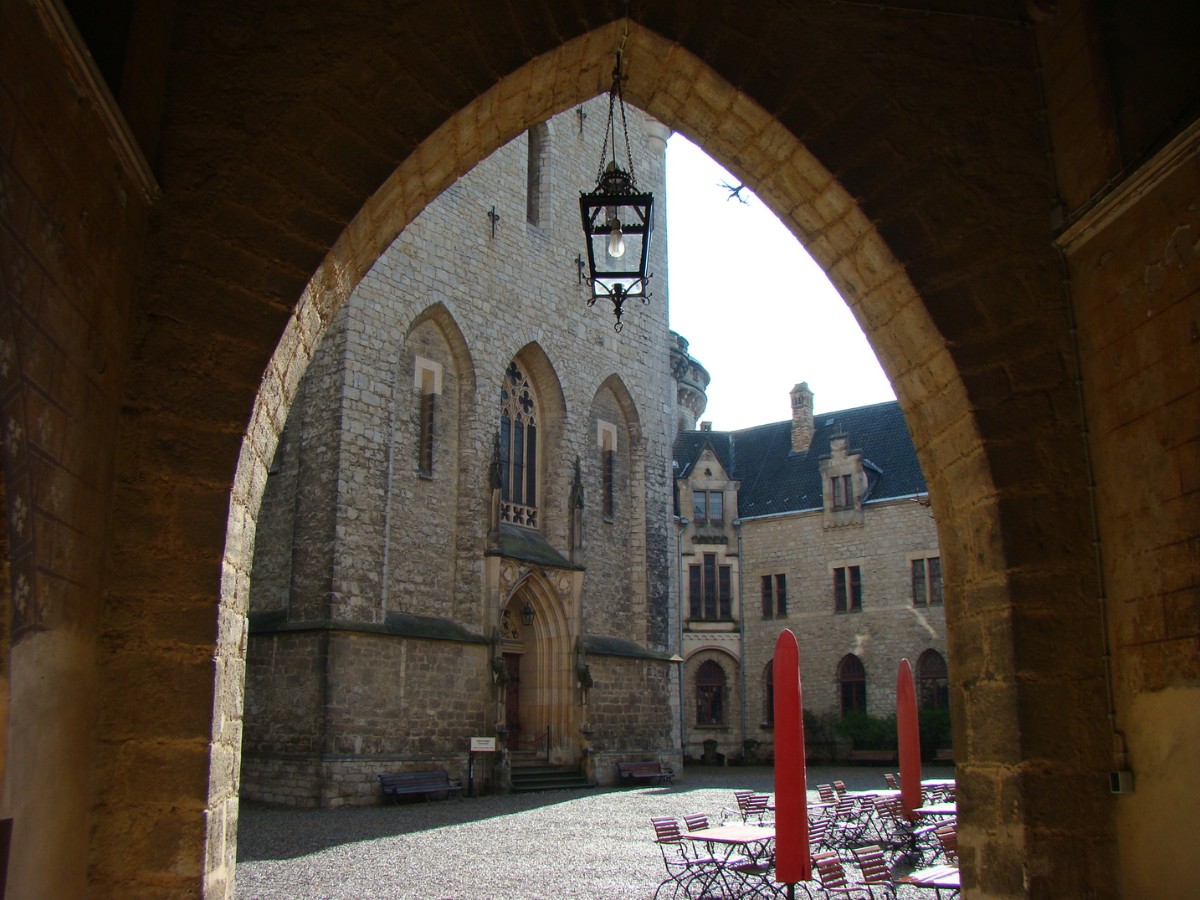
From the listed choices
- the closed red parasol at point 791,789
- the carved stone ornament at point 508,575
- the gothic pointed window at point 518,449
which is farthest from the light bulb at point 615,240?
the gothic pointed window at point 518,449

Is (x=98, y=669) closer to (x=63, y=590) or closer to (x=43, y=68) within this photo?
(x=63, y=590)

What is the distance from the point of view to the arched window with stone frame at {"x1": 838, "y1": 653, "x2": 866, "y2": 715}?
94.1ft

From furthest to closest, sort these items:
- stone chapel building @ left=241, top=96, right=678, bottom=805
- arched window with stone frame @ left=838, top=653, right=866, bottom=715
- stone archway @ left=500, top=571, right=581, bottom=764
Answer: arched window with stone frame @ left=838, top=653, right=866, bottom=715, stone archway @ left=500, top=571, right=581, bottom=764, stone chapel building @ left=241, top=96, right=678, bottom=805

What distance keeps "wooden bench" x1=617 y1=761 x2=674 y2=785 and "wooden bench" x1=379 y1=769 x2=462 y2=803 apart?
3.54 meters

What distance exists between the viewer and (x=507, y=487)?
18.4 m

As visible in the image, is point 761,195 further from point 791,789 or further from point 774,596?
point 774,596

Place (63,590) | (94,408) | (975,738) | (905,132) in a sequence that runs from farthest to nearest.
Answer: (905,132)
(975,738)
(94,408)
(63,590)

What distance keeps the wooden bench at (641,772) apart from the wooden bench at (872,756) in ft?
29.9

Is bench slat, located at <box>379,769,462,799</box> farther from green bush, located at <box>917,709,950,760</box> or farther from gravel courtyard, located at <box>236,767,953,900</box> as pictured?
green bush, located at <box>917,709,950,760</box>

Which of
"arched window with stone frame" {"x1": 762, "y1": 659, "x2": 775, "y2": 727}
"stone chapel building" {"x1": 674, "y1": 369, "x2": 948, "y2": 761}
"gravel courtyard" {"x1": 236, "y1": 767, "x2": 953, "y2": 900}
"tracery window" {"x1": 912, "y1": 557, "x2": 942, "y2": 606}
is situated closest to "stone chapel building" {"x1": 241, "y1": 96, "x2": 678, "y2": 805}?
"gravel courtyard" {"x1": 236, "y1": 767, "x2": 953, "y2": 900}

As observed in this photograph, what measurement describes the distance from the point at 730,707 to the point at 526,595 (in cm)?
1349

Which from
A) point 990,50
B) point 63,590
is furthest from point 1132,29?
point 63,590

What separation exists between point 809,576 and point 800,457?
4.03 metres

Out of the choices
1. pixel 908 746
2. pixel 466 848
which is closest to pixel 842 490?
pixel 908 746
